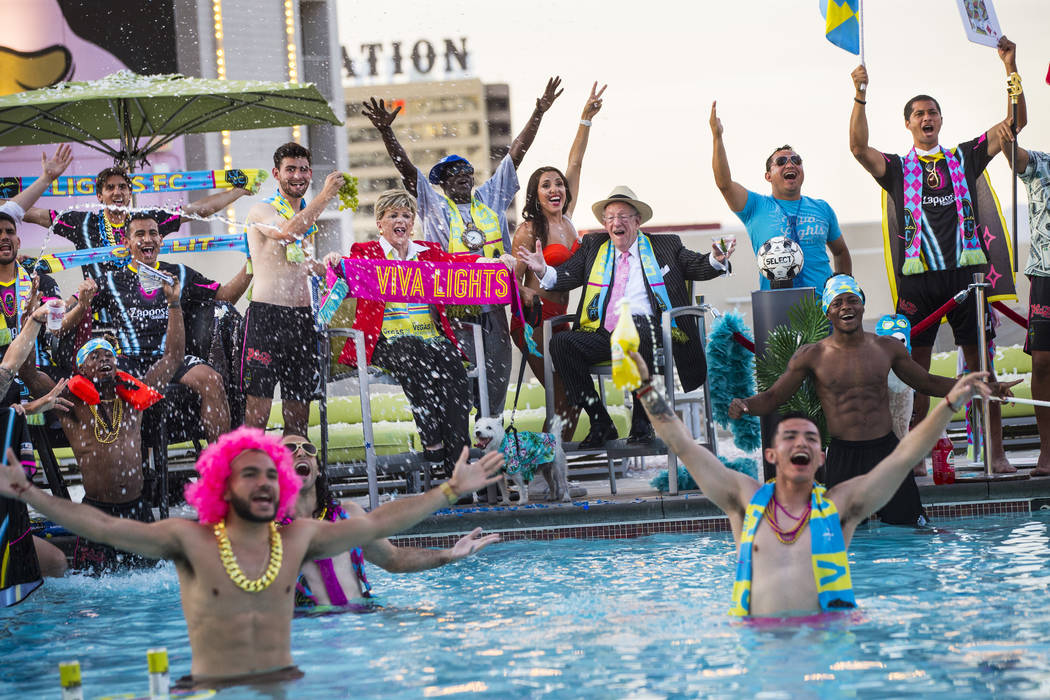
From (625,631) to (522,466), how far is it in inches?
114

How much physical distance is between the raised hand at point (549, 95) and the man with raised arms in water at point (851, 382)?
→ 9.47 ft

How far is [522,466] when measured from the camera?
26.7 feet

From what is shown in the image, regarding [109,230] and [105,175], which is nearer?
[105,175]

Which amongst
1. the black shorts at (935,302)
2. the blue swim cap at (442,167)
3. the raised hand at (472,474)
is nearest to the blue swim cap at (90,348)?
the blue swim cap at (442,167)

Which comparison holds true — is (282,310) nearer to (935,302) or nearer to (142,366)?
(142,366)

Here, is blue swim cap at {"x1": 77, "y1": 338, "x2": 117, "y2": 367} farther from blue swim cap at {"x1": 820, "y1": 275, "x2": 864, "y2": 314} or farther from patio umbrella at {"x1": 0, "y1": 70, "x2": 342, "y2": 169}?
blue swim cap at {"x1": 820, "y1": 275, "x2": 864, "y2": 314}

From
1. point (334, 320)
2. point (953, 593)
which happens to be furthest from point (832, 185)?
point (953, 593)

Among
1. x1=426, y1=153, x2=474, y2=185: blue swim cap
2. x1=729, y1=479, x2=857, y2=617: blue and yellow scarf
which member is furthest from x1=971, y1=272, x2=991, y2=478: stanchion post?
x1=426, y1=153, x2=474, y2=185: blue swim cap

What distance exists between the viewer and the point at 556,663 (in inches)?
189

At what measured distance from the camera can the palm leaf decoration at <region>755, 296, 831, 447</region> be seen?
7.60m

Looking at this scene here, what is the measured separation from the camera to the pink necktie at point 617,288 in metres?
8.43

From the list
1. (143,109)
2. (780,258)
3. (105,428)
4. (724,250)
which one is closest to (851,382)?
(780,258)

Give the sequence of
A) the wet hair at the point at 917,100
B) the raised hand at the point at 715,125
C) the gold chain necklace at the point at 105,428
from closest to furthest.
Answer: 1. the gold chain necklace at the point at 105,428
2. the wet hair at the point at 917,100
3. the raised hand at the point at 715,125

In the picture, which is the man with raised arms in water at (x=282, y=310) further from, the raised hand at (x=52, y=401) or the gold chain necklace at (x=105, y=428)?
the raised hand at (x=52, y=401)
